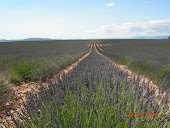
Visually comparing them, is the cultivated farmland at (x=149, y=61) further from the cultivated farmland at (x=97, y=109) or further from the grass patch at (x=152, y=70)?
the cultivated farmland at (x=97, y=109)

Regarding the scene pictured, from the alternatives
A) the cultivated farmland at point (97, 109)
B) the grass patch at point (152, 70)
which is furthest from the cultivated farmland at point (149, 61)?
the cultivated farmland at point (97, 109)

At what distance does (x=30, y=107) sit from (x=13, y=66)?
14.6 feet

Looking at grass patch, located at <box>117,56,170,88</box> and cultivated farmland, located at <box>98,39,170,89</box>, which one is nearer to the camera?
grass patch, located at <box>117,56,170,88</box>

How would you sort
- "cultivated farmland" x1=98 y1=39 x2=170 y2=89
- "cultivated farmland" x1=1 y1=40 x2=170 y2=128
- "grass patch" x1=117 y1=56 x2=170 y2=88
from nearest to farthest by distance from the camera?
1. "cultivated farmland" x1=1 y1=40 x2=170 y2=128
2. "grass patch" x1=117 y1=56 x2=170 y2=88
3. "cultivated farmland" x1=98 y1=39 x2=170 y2=89

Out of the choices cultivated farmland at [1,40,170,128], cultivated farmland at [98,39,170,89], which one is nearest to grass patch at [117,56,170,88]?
cultivated farmland at [98,39,170,89]

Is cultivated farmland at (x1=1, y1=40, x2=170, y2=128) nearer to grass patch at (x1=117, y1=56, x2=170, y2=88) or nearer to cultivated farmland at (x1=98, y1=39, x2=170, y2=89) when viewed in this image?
cultivated farmland at (x1=98, y1=39, x2=170, y2=89)

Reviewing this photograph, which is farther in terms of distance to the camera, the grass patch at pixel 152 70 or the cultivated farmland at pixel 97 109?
the grass patch at pixel 152 70

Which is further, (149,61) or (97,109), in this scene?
(149,61)

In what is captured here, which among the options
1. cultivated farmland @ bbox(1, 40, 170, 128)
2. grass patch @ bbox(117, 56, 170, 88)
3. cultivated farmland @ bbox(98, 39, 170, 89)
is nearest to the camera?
cultivated farmland @ bbox(1, 40, 170, 128)

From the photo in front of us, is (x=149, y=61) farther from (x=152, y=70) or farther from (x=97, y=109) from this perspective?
(x=97, y=109)

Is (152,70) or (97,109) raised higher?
(97,109)

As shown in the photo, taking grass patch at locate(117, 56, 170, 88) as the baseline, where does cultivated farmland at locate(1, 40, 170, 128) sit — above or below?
above

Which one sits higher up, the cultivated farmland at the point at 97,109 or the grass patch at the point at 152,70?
the cultivated farmland at the point at 97,109

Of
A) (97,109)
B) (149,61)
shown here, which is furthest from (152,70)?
(97,109)
